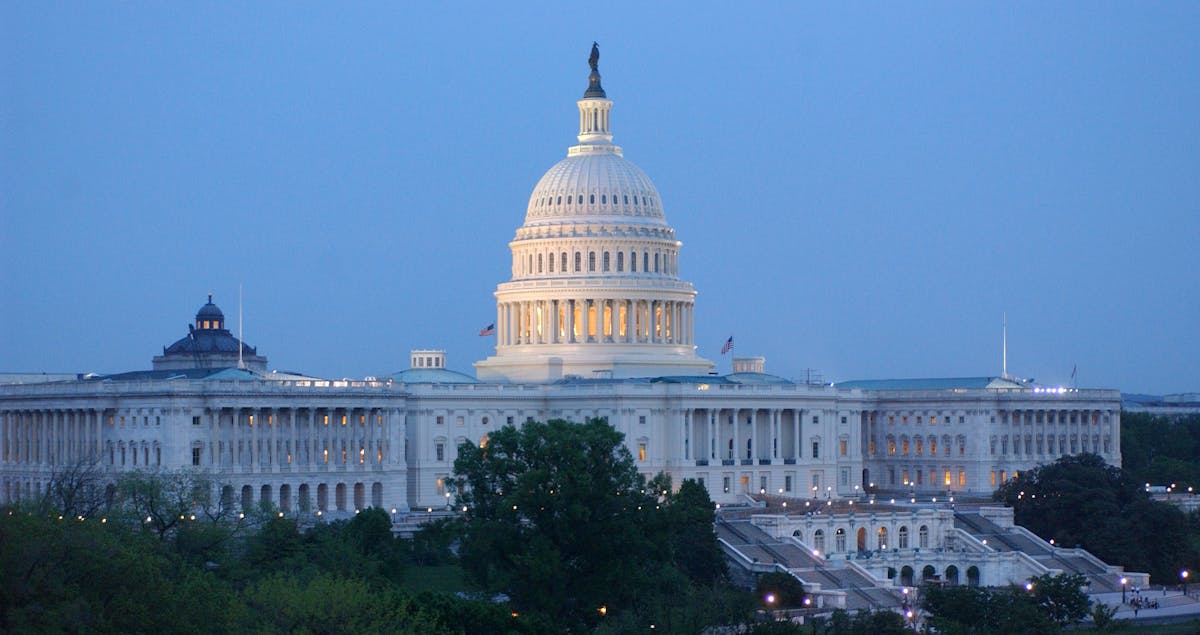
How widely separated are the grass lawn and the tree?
212 inches

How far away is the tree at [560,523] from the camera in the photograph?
427ft

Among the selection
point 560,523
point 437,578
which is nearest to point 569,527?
point 560,523

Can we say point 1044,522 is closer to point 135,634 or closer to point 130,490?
point 130,490

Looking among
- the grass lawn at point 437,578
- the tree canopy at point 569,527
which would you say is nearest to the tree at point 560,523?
the tree canopy at point 569,527

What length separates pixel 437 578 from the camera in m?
149

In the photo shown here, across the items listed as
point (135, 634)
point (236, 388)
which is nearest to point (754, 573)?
point (236, 388)

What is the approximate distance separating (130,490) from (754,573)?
123ft

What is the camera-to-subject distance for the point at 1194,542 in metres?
183

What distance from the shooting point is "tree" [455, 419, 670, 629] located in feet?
427

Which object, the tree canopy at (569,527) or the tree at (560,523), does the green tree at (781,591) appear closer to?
the tree canopy at (569,527)

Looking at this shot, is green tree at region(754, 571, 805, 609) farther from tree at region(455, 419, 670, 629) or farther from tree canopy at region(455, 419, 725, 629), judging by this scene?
tree at region(455, 419, 670, 629)

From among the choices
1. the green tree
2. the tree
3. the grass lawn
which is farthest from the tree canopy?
the grass lawn

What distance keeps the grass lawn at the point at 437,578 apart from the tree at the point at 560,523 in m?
5.39

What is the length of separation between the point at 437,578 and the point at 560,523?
17.6 m
